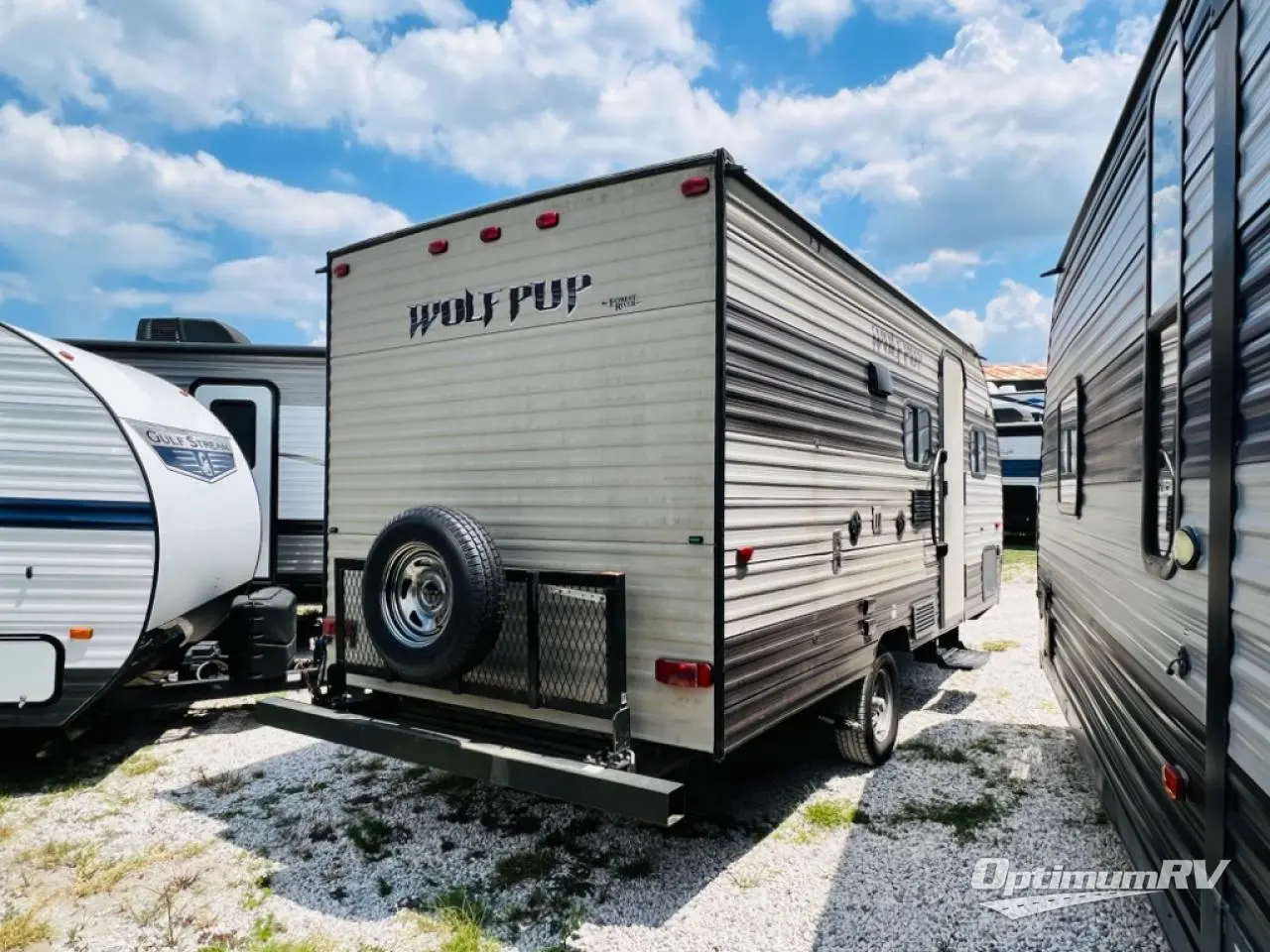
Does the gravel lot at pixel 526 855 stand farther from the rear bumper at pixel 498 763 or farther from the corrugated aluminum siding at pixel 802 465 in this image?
the corrugated aluminum siding at pixel 802 465

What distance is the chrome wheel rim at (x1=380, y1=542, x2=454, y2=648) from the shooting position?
4129 millimetres

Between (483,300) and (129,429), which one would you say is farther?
Result: (129,429)

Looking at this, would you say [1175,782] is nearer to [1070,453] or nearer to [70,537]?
[1070,453]

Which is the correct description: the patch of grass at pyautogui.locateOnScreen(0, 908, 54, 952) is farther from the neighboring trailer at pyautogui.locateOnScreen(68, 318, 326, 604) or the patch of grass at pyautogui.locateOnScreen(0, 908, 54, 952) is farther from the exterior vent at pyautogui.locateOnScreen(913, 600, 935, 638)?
the exterior vent at pyautogui.locateOnScreen(913, 600, 935, 638)

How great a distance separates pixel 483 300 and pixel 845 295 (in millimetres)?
2157

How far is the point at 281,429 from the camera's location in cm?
833

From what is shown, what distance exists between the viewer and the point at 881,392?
17.7 ft

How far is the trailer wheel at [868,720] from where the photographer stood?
5.08 meters

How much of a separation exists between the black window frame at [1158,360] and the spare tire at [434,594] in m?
2.73

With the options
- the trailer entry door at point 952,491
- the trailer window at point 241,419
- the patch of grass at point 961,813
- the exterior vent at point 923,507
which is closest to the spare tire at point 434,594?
the patch of grass at point 961,813

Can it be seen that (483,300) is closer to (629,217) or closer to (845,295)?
(629,217)

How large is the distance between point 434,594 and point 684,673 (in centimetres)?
142

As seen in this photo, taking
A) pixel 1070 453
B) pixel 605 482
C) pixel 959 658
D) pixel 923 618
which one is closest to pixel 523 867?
pixel 605 482

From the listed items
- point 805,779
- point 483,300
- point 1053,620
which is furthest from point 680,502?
point 1053,620
